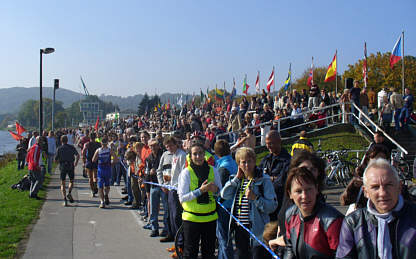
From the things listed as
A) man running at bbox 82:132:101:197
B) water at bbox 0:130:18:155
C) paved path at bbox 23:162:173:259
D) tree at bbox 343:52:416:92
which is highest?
A: tree at bbox 343:52:416:92

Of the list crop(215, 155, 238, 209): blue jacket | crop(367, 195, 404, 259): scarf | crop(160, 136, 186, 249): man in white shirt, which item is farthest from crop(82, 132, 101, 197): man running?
crop(367, 195, 404, 259): scarf

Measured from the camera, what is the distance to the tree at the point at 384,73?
158ft

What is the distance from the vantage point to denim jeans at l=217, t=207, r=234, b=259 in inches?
202

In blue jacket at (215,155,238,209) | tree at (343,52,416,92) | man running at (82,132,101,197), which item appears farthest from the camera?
tree at (343,52,416,92)

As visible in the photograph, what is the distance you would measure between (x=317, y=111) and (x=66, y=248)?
13.1 m

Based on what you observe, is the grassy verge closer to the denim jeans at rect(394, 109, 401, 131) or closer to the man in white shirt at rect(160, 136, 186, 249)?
the man in white shirt at rect(160, 136, 186, 249)

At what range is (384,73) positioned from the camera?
5106 centimetres

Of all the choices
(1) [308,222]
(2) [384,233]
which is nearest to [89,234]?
(1) [308,222]

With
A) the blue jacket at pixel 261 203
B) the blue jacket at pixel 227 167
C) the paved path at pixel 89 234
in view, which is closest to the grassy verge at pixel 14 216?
the paved path at pixel 89 234

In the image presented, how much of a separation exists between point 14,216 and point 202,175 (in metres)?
6.40

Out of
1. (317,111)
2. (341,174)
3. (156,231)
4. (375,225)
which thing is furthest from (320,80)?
(375,225)

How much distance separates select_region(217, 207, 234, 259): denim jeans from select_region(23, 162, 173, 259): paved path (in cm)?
184

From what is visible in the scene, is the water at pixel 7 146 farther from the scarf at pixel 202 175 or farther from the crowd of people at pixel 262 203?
the scarf at pixel 202 175

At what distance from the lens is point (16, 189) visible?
44.9 ft
